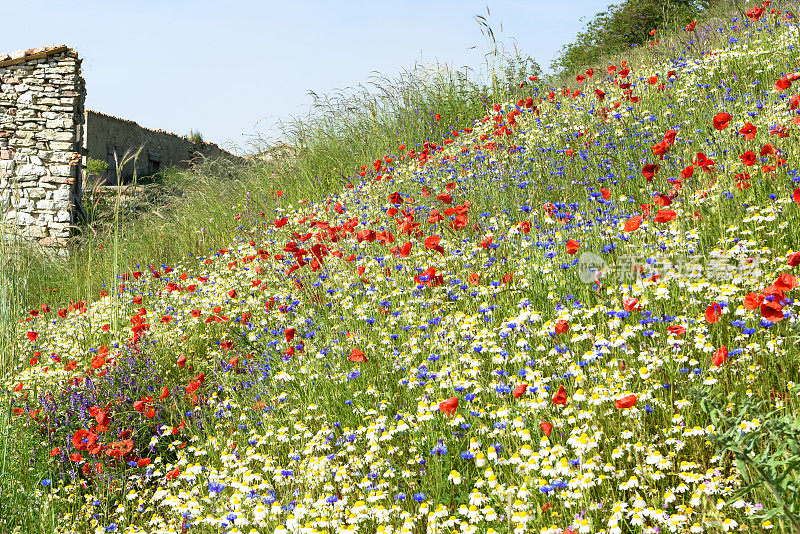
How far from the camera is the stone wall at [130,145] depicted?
22062 millimetres

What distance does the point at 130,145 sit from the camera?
24.8 m

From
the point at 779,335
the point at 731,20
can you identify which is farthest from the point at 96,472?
the point at 731,20

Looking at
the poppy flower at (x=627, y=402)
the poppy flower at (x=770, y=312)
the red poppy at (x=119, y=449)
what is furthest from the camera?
the red poppy at (x=119, y=449)

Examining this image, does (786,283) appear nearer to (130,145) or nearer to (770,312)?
(770,312)

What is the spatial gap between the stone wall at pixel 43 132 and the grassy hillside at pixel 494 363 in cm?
716

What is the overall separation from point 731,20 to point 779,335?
9.71 metres

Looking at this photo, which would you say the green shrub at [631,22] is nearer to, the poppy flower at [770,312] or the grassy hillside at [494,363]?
the grassy hillside at [494,363]

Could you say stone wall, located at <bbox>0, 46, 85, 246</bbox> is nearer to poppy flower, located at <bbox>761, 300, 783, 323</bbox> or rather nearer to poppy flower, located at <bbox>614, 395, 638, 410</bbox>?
poppy flower, located at <bbox>614, 395, 638, 410</bbox>

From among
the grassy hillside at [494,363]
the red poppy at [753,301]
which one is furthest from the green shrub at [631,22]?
the red poppy at [753,301]

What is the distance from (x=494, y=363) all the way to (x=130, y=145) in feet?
81.9

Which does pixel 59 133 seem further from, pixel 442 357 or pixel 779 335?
pixel 779 335

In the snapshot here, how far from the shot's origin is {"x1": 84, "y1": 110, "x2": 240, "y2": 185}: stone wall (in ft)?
72.4

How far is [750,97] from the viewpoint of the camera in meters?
6.09

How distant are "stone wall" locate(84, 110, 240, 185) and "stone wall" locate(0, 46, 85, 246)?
494 cm
